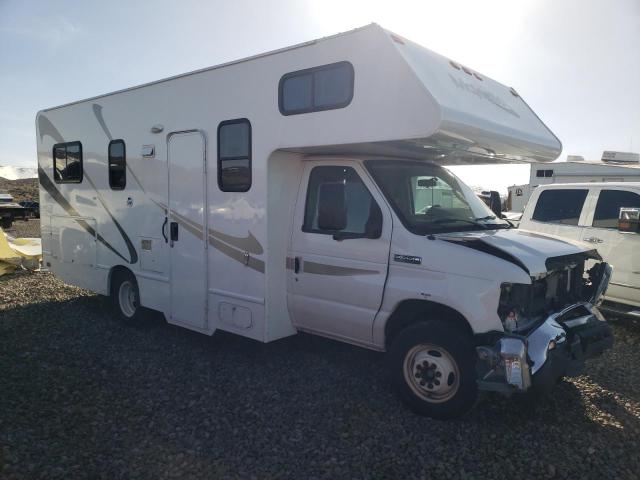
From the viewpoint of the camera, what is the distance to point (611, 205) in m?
7.21

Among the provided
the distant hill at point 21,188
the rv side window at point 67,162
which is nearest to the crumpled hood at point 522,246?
the rv side window at point 67,162

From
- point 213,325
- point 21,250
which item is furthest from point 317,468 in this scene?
point 21,250

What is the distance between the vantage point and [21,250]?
11.2m

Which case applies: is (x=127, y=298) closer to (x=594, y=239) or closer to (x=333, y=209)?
(x=333, y=209)

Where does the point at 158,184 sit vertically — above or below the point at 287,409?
above

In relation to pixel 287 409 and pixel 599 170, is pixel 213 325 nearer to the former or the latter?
pixel 287 409

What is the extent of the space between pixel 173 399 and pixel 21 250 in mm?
8643

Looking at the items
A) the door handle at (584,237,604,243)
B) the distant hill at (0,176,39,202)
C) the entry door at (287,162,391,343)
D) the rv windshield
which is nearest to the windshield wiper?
the rv windshield

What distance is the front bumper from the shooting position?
11.8 ft

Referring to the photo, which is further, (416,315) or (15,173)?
(15,173)

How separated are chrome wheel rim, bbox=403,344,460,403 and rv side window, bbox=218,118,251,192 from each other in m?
2.35

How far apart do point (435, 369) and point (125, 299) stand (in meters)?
4.72

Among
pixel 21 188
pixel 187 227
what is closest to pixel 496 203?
pixel 187 227

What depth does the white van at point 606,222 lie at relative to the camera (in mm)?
6828
